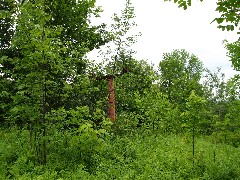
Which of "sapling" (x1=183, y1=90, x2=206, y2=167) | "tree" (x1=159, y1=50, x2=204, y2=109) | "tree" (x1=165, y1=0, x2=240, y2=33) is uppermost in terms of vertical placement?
"tree" (x1=159, y1=50, x2=204, y2=109)

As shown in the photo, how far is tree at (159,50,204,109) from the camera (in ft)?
148

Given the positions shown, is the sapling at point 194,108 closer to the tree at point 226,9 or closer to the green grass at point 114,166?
the green grass at point 114,166

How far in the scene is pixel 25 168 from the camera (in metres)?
7.78

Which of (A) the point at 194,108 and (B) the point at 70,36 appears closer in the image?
(A) the point at 194,108

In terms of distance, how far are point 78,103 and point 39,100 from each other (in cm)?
220

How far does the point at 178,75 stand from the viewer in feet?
181

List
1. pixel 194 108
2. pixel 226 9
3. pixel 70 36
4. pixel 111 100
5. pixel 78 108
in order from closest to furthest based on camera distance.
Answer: pixel 226 9 < pixel 78 108 < pixel 194 108 < pixel 70 36 < pixel 111 100

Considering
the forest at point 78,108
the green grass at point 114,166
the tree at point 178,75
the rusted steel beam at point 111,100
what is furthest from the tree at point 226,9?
the tree at point 178,75

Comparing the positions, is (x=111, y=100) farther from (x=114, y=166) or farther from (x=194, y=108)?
(x=114, y=166)

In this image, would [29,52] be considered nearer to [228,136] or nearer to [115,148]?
[115,148]

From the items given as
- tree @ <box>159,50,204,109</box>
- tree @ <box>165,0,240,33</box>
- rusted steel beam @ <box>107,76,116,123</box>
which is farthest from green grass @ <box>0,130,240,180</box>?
tree @ <box>159,50,204,109</box>

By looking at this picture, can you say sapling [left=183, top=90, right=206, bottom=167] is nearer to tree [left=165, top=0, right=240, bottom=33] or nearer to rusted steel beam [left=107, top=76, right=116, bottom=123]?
rusted steel beam [left=107, top=76, right=116, bottom=123]

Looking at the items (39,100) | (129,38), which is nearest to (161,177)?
(39,100)

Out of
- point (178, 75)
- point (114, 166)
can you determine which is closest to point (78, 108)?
point (114, 166)
